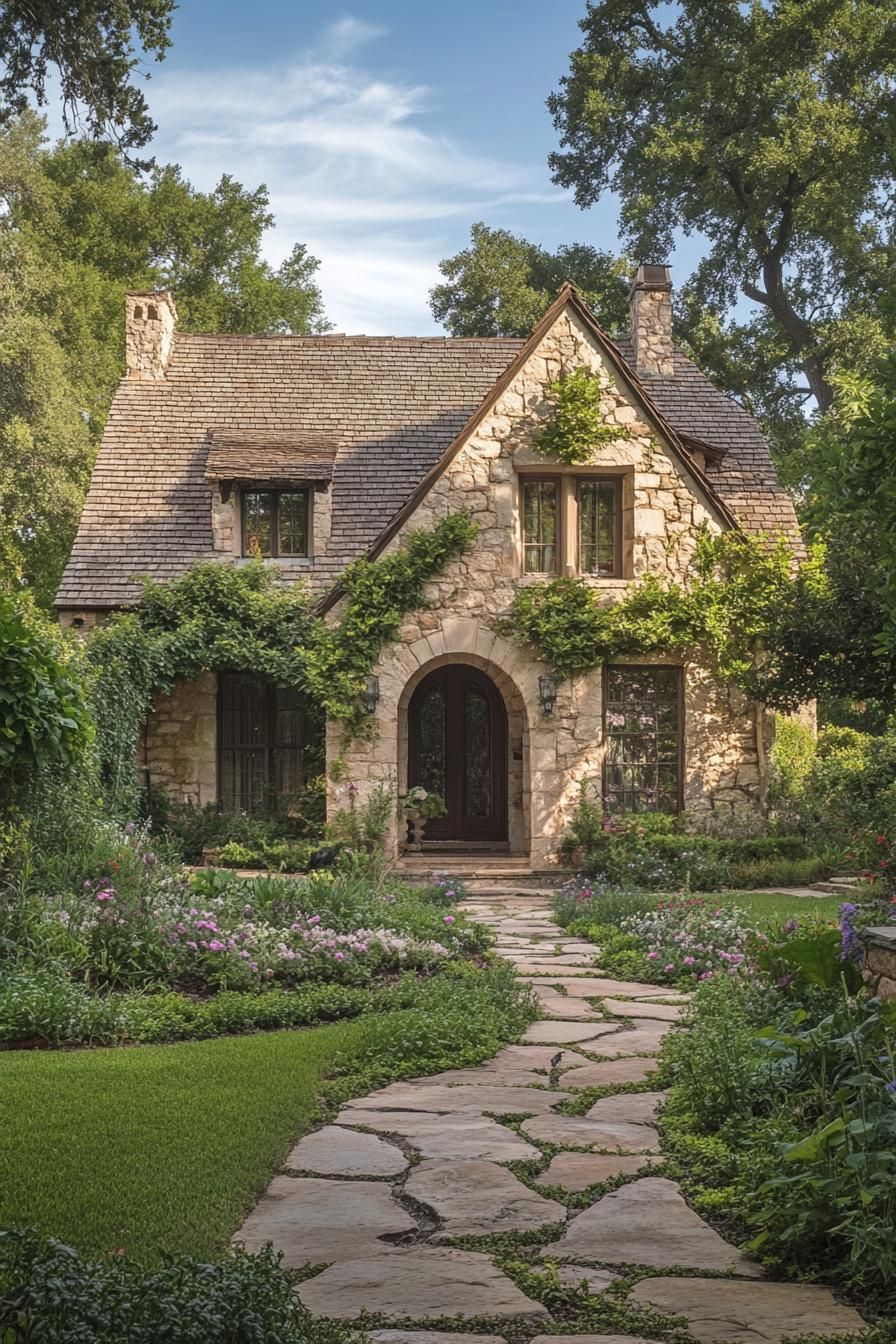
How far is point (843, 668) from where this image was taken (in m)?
14.7

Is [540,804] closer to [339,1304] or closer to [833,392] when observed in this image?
[339,1304]

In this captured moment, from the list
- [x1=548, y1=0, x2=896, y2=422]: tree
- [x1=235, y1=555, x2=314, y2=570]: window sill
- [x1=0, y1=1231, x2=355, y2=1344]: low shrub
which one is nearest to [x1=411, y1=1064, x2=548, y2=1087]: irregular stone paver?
[x1=0, y1=1231, x2=355, y2=1344]: low shrub

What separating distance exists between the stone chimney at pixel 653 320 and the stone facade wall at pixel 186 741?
8.76m

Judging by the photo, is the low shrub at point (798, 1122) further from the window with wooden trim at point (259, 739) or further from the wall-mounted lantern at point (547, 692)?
the window with wooden trim at point (259, 739)

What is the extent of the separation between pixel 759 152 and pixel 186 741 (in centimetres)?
1641

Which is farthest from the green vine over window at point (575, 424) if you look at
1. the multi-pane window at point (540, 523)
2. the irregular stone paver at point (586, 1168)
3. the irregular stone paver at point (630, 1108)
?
the irregular stone paver at point (586, 1168)

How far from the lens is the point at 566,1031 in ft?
22.4

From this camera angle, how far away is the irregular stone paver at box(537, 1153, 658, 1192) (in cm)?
442

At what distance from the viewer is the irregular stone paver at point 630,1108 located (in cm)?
523

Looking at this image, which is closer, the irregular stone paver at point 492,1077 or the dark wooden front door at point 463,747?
the irregular stone paver at point 492,1077

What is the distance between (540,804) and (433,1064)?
10.0m

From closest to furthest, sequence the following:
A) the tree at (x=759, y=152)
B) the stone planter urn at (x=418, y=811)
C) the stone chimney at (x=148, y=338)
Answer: the stone planter urn at (x=418, y=811) → the stone chimney at (x=148, y=338) → the tree at (x=759, y=152)

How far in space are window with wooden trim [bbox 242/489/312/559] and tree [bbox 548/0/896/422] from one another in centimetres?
1262

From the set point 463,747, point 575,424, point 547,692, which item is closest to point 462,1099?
point 547,692
